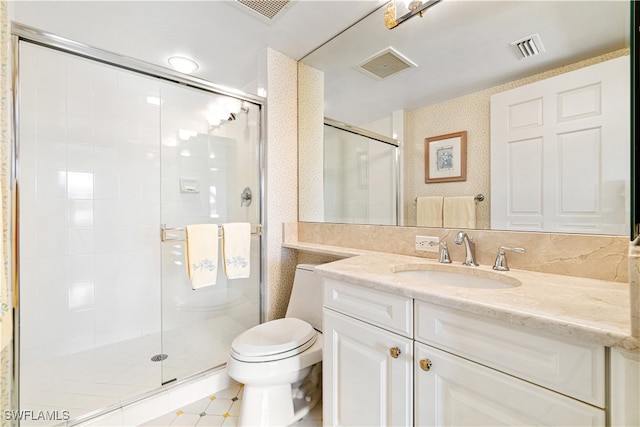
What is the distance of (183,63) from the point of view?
80.9 inches

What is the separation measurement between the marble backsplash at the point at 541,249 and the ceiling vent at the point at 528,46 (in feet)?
2.41

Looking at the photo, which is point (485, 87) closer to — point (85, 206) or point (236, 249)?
point (236, 249)

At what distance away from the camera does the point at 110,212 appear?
208cm

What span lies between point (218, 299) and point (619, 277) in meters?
2.17

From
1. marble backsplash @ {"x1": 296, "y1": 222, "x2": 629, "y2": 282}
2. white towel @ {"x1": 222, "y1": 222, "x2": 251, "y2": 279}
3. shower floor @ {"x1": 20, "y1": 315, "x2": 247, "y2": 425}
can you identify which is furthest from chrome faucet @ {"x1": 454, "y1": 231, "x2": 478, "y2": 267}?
shower floor @ {"x1": 20, "y1": 315, "x2": 247, "y2": 425}

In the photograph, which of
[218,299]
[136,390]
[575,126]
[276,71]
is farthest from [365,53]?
[136,390]

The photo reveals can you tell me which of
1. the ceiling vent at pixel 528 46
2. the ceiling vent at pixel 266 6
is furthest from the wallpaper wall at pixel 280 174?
the ceiling vent at pixel 528 46

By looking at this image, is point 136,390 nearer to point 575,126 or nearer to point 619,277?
point 619,277

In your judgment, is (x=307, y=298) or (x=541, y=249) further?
(x=307, y=298)

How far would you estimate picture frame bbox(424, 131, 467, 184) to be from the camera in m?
1.26

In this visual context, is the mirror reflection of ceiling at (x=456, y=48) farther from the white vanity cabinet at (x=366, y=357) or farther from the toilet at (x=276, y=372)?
the toilet at (x=276, y=372)

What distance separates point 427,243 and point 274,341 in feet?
3.10

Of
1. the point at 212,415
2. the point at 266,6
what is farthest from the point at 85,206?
the point at 266,6

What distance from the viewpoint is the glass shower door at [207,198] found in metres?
1.84
